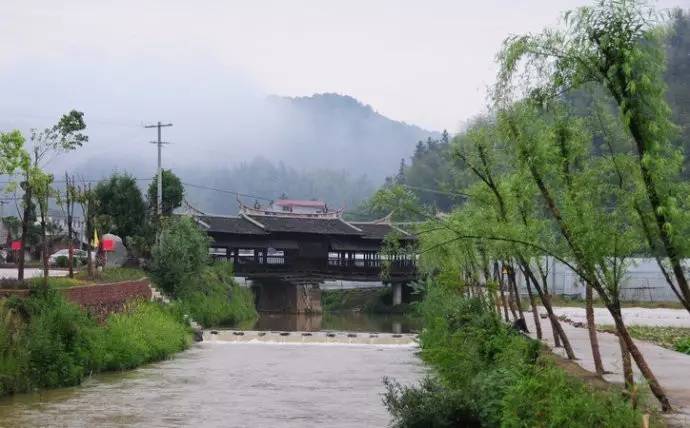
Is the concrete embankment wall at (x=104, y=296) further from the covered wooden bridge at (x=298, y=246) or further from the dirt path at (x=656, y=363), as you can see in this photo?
the covered wooden bridge at (x=298, y=246)

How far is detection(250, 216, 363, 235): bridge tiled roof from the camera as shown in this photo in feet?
170

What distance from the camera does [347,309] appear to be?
2312 inches

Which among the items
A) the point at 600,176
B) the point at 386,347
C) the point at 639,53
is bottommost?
the point at 386,347

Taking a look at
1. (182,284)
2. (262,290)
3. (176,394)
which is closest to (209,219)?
(262,290)

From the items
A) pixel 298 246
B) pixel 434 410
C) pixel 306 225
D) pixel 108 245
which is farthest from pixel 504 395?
pixel 306 225

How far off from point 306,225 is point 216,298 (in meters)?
10.6

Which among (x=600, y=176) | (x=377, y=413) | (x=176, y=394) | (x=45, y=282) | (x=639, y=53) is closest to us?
(x=639, y=53)

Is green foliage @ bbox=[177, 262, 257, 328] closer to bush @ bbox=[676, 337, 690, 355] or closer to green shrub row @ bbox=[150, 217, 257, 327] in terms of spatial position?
green shrub row @ bbox=[150, 217, 257, 327]

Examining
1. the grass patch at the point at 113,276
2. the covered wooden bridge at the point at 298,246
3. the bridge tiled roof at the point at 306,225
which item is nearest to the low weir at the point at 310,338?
the grass patch at the point at 113,276

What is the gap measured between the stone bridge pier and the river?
23189 millimetres

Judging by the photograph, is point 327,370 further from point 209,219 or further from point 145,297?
point 209,219

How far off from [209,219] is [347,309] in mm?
11983

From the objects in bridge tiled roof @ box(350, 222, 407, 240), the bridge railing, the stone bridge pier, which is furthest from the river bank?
bridge tiled roof @ box(350, 222, 407, 240)

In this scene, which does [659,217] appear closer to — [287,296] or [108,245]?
[108,245]
